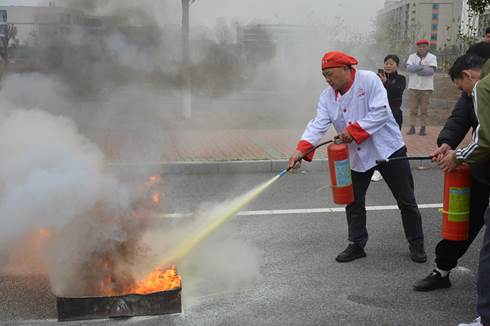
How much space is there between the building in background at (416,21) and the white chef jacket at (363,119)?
27.2ft

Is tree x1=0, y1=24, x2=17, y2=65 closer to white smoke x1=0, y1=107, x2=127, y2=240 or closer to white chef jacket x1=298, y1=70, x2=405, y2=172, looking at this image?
white smoke x1=0, y1=107, x2=127, y2=240

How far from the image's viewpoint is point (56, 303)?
143 inches

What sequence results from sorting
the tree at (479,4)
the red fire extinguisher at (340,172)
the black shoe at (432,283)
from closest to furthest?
the black shoe at (432,283), the red fire extinguisher at (340,172), the tree at (479,4)

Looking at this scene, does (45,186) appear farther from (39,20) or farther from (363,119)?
(363,119)

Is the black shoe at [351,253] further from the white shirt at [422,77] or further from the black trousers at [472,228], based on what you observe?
the white shirt at [422,77]

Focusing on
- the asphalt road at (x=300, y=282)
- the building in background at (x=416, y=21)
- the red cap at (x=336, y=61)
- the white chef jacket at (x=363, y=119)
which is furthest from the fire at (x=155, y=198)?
the building in background at (x=416, y=21)

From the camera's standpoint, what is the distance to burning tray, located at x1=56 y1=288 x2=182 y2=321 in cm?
344

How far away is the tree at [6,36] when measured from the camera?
489cm

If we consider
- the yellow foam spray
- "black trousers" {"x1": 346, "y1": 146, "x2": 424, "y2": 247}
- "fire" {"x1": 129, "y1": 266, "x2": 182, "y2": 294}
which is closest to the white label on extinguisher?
"black trousers" {"x1": 346, "y1": 146, "x2": 424, "y2": 247}

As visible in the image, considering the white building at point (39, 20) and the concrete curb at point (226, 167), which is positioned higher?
the white building at point (39, 20)

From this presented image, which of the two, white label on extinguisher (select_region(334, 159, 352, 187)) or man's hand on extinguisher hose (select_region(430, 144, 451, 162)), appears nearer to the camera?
man's hand on extinguisher hose (select_region(430, 144, 451, 162))

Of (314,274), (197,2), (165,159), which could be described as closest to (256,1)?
(197,2)

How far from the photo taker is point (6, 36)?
4914 mm

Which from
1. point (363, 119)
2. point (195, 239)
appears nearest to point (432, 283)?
point (363, 119)
